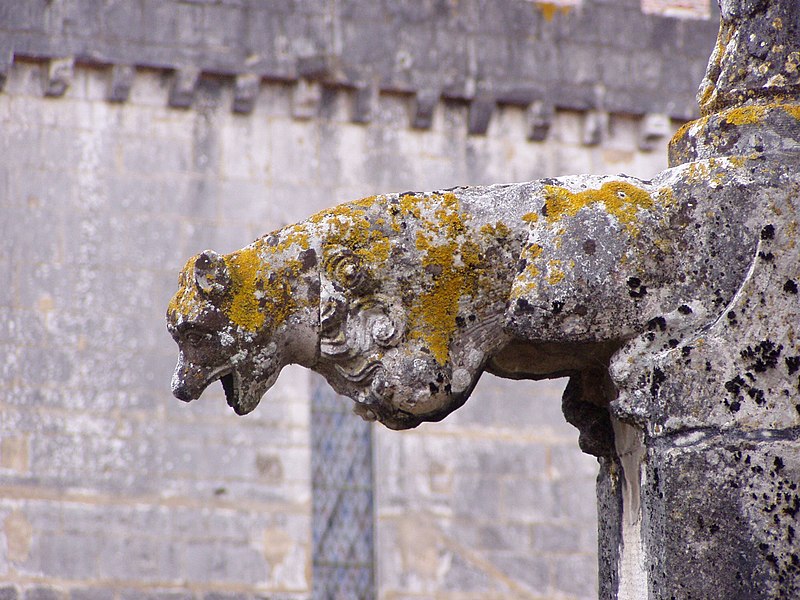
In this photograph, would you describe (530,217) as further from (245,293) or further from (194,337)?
(194,337)

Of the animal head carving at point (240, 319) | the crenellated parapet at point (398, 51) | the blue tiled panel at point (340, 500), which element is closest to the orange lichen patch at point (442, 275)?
the animal head carving at point (240, 319)

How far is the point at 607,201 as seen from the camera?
303cm

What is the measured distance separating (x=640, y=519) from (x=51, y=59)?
8670 millimetres

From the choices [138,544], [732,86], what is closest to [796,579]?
[732,86]

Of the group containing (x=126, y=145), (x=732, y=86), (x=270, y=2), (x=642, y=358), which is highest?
(x=270, y=2)

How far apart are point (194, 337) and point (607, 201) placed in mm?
797

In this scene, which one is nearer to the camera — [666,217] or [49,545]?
[666,217]

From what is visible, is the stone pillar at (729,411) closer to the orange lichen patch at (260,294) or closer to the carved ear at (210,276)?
the orange lichen patch at (260,294)

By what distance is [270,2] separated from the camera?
11.3 meters

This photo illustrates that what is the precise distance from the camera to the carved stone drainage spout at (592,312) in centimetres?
288

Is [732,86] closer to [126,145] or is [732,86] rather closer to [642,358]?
[642,358]

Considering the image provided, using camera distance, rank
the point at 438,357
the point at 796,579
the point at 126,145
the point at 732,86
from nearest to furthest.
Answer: the point at 796,579 < the point at 438,357 < the point at 732,86 < the point at 126,145

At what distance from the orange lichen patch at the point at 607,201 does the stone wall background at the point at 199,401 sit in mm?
8066

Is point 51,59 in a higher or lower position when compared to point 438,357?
higher
